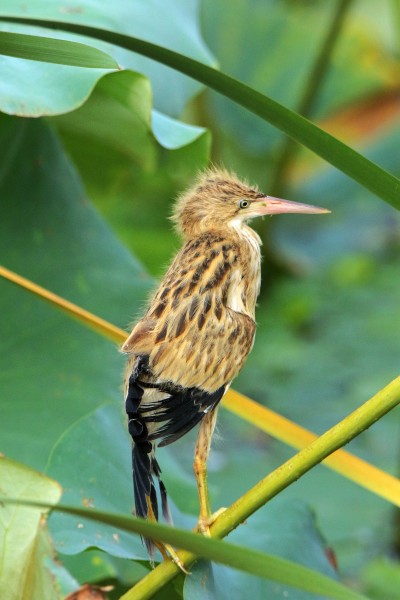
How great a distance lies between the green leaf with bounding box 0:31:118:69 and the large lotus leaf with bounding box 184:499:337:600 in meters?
0.83

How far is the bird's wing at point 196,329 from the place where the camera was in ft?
4.94

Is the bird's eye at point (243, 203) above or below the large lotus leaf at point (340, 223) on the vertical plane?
above

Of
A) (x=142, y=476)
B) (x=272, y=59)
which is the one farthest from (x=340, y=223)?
(x=142, y=476)

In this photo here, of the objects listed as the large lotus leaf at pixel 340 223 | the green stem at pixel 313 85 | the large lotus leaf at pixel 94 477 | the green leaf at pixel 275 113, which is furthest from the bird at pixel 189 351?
the large lotus leaf at pixel 340 223

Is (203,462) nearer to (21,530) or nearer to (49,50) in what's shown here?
(21,530)

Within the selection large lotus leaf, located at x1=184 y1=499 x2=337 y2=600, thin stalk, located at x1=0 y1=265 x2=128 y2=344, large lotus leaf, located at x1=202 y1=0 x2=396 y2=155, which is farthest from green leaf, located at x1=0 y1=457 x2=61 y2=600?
large lotus leaf, located at x1=202 y1=0 x2=396 y2=155

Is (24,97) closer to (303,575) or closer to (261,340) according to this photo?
(303,575)

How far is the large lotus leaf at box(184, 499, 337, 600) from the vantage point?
174 centimetres

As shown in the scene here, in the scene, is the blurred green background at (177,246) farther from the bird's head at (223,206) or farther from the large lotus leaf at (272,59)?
the bird's head at (223,206)

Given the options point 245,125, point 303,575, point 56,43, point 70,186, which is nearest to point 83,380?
point 70,186

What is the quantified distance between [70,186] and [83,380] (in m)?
0.47

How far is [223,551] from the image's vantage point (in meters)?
1.07

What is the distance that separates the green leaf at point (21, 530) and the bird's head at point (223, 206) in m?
0.64

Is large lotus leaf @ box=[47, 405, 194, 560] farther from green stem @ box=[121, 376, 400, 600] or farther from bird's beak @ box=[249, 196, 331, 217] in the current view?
bird's beak @ box=[249, 196, 331, 217]
